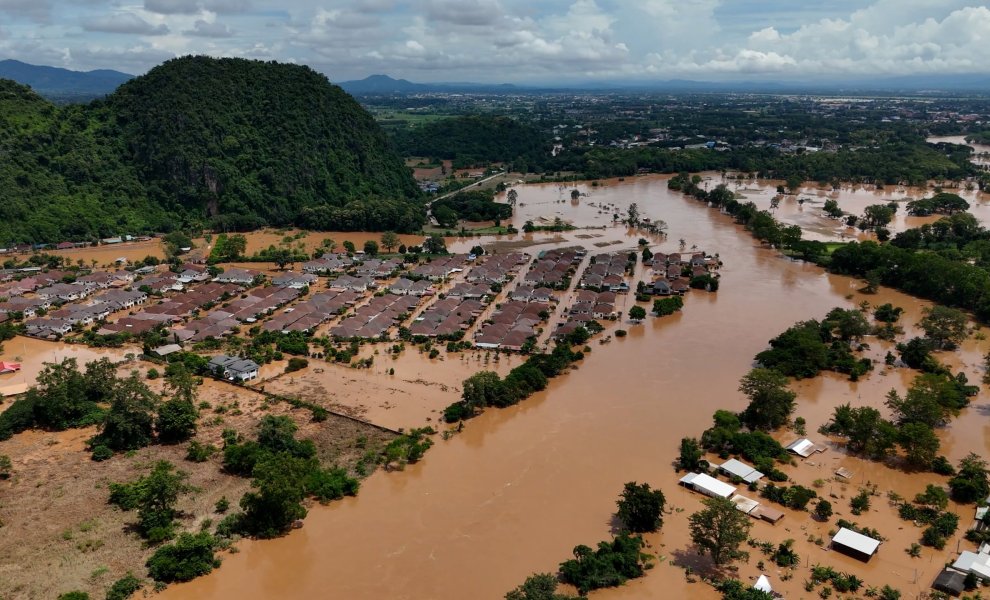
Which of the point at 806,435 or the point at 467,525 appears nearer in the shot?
the point at 467,525

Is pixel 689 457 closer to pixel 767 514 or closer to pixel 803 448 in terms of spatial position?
pixel 767 514

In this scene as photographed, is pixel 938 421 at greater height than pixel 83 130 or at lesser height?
lesser

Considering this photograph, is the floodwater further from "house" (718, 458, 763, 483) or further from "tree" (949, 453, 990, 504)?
"tree" (949, 453, 990, 504)

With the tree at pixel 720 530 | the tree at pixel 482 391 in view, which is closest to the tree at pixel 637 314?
the tree at pixel 482 391

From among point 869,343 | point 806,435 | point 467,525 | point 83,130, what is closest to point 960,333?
point 869,343

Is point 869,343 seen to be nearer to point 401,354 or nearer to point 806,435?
point 806,435

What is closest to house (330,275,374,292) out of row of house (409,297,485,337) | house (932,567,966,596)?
row of house (409,297,485,337)

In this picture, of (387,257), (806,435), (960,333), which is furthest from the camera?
(387,257)
